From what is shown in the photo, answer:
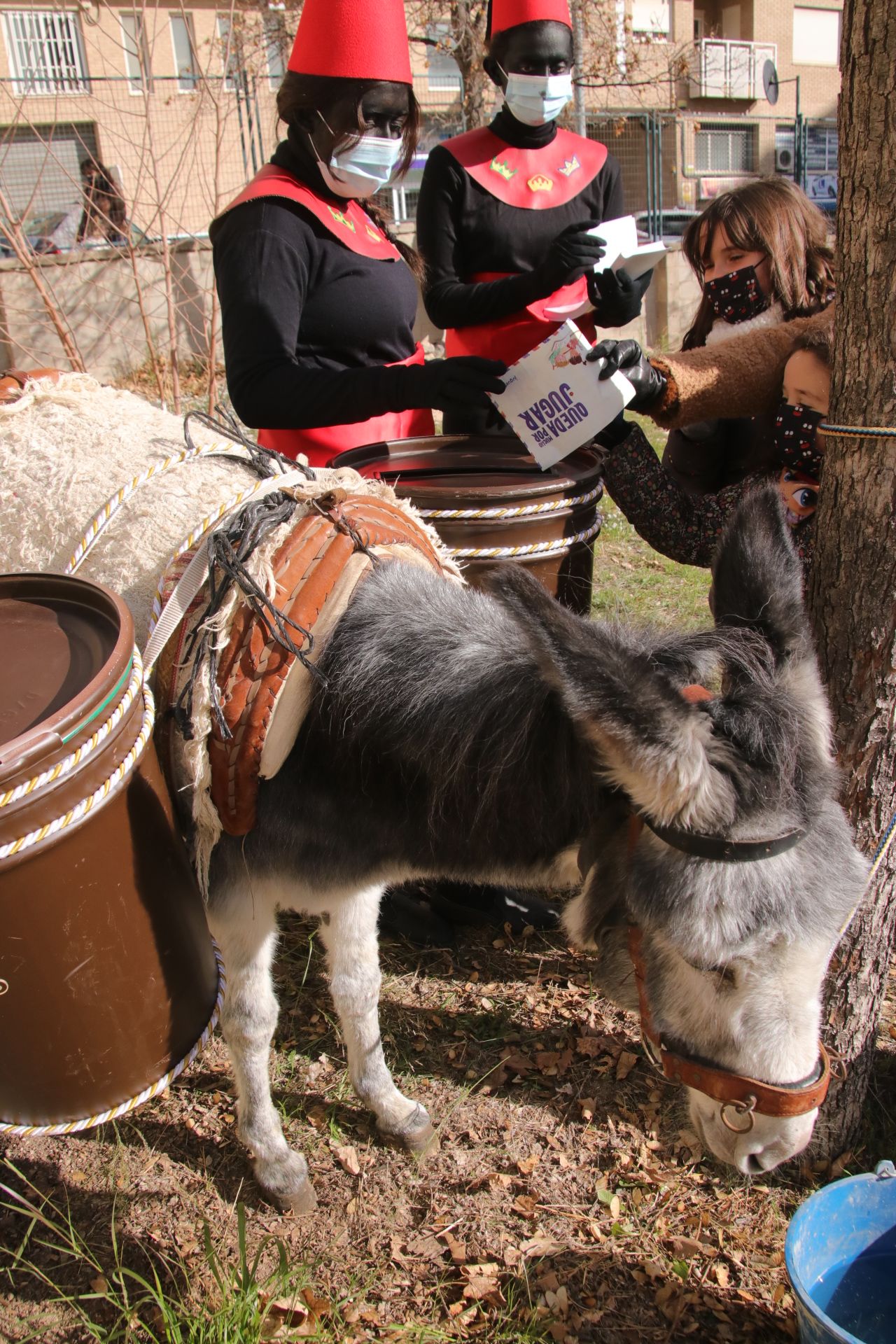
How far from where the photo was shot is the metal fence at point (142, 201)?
6.04 m

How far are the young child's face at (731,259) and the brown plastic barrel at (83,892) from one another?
87.5 inches

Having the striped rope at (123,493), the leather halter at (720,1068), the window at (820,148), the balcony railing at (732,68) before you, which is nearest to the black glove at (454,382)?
the striped rope at (123,493)

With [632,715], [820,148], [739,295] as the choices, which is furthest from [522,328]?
[820,148]

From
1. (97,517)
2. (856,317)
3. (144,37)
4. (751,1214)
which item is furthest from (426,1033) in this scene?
(144,37)

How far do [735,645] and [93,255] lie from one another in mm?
10105

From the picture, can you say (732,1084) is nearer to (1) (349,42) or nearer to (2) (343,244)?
(2) (343,244)

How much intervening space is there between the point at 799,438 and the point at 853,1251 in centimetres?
198

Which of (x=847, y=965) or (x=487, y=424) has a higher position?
(x=487, y=424)

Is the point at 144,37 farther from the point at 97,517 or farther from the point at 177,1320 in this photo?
the point at 177,1320

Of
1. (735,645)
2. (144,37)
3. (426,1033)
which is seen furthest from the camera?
(144,37)

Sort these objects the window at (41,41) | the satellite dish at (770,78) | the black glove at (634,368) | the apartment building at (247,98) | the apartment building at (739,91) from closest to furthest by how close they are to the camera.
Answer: the black glove at (634,368) < the apartment building at (247,98) < the window at (41,41) < the apartment building at (739,91) < the satellite dish at (770,78)

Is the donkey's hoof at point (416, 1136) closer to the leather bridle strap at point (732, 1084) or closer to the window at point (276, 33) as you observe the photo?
the leather bridle strap at point (732, 1084)

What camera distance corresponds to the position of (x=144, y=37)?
18.7 feet

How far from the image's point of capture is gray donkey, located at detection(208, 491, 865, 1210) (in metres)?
1.44
